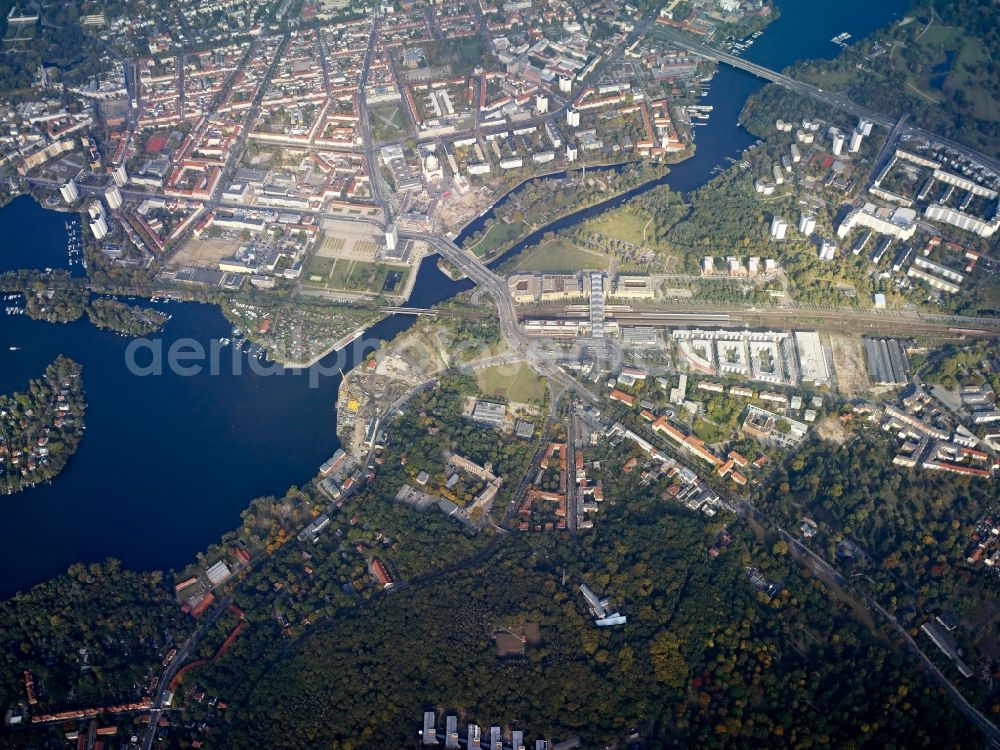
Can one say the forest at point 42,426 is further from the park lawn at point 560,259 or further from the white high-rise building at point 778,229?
the white high-rise building at point 778,229

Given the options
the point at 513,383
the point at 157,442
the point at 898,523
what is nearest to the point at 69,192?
the point at 157,442

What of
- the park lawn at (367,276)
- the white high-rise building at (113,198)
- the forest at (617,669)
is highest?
the white high-rise building at (113,198)

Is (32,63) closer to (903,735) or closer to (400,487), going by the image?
(400,487)

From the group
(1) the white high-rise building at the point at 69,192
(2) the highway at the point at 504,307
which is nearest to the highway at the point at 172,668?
(2) the highway at the point at 504,307

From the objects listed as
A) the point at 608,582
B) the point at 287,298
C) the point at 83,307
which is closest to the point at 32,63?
the point at 83,307

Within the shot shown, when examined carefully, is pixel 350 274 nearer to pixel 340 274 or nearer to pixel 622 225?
pixel 340 274

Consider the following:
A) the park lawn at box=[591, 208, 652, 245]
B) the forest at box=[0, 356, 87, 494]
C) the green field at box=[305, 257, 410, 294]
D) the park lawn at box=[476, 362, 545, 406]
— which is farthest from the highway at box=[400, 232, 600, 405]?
the forest at box=[0, 356, 87, 494]

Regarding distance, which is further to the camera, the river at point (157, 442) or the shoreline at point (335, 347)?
the shoreline at point (335, 347)
